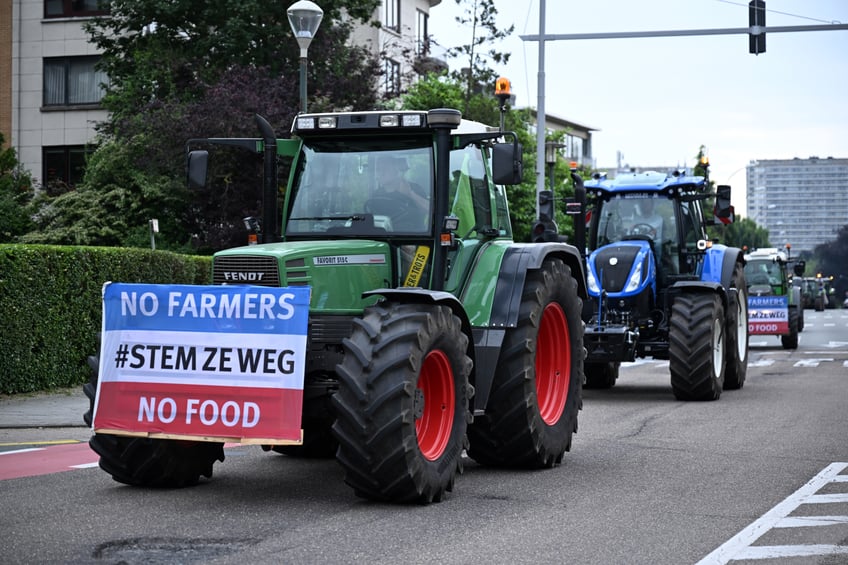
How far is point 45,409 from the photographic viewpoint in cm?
1645

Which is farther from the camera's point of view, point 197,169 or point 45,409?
point 45,409

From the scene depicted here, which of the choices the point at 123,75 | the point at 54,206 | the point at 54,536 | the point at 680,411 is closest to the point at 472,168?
the point at 54,536

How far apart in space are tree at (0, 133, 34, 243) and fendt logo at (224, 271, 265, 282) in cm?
2486

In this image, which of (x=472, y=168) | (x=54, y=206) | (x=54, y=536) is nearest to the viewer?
(x=54, y=536)

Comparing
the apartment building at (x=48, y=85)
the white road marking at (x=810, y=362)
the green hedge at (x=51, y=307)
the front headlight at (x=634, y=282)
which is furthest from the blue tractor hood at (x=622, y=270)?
the apartment building at (x=48, y=85)

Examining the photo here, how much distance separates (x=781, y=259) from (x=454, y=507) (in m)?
29.9

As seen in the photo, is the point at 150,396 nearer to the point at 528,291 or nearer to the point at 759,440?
the point at 528,291

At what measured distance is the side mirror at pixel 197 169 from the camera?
10039 mm

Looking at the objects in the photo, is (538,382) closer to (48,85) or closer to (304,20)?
(304,20)

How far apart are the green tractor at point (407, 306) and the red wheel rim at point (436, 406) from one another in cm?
1

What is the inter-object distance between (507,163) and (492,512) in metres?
2.65

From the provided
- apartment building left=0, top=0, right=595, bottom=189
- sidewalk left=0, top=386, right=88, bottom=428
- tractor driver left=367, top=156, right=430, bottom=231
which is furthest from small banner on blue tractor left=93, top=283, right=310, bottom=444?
apartment building left=0, top=0, right=595, bottom=189

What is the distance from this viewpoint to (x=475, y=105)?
4628 centimetres

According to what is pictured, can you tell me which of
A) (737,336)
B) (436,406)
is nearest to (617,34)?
(737,336)
